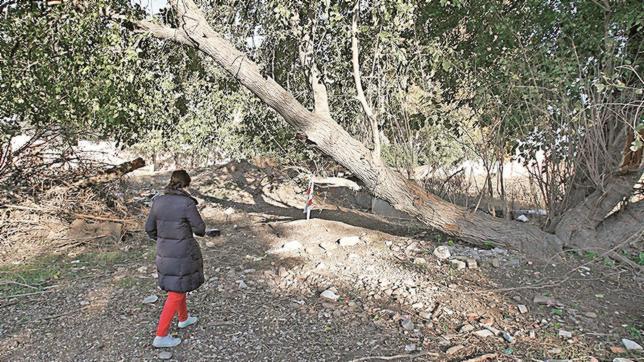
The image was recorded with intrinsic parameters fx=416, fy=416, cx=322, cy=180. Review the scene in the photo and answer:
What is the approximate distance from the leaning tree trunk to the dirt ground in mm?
241

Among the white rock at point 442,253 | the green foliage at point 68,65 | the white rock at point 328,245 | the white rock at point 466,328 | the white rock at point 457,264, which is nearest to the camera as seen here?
Result: the white rock at point 466,328

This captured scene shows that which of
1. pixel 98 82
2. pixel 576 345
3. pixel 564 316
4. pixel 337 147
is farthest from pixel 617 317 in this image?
pixel 98 82

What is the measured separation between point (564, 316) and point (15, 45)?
6.30m

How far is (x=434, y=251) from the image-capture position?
4.69 meters

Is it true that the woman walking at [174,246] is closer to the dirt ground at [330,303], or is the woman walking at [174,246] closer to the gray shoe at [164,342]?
the gray shoe at [164,342]

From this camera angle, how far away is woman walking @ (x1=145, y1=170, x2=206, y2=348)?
9.84ft

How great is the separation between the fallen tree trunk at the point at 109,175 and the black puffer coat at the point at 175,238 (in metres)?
3.96

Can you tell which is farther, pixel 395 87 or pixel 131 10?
pixel 395 87

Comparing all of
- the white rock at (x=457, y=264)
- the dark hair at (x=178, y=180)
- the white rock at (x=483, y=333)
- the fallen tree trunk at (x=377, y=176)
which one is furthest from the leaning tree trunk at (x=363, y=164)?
the dark hair at (x=178, y=180)

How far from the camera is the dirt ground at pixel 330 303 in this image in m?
2.98

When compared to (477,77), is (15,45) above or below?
below

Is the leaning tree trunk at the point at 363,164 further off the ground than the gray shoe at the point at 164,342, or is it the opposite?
the leaning tree trunk at the point at 363,164

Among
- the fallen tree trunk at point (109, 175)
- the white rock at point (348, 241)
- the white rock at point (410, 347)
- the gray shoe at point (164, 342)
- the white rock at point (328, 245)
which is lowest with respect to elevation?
the gray shoe at point (164, 342)

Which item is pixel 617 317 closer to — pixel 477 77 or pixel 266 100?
pixel 477 77
